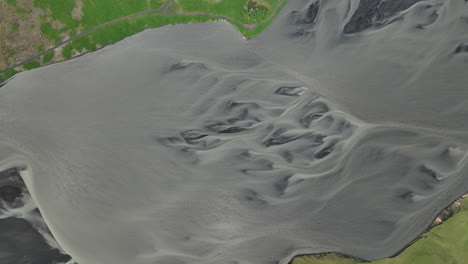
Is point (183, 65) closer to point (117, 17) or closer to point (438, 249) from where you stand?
point (117, 17)

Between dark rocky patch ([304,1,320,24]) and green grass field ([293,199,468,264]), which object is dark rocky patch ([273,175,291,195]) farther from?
dark rocky patch ([304,1,320,24])

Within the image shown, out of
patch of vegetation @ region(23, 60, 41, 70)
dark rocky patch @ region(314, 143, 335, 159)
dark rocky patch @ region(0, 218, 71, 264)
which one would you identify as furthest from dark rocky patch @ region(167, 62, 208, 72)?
dark rocky patch @ region(0, 218, 71, 264)

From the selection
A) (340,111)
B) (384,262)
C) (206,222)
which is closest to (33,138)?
(206,222)

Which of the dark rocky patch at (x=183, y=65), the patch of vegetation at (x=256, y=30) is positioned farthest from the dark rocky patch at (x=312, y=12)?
the dark rocky patch at (x=183, y=65)

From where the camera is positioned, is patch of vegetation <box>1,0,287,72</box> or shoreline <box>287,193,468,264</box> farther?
patch of vegetation <box>1,0,287,72</box>

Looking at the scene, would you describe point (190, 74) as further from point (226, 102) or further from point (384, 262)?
point (384, 262)

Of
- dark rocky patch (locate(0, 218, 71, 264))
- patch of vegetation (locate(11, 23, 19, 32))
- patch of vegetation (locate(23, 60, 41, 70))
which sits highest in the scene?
patch of vegetation (locate(11, 23, 19, 32))
